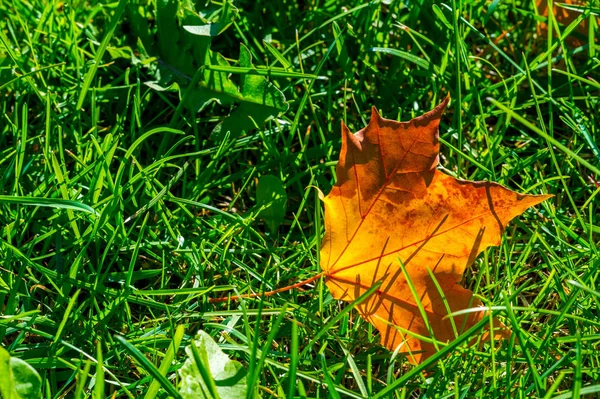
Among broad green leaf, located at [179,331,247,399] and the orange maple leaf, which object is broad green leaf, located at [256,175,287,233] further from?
the orange maple leaf

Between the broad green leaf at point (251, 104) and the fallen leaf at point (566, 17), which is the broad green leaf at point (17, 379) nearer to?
the broad green leaf at point (251, 104)

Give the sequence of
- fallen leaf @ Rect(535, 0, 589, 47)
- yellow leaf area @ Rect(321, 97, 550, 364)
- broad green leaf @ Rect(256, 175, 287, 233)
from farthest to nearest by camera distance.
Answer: fallen leaf @ Rect(535, 0, 589, 47), broad green leaf @ Rect(256, 175, 287, 233), yellow leaf area @ Rect(321, 97, 550, 364)

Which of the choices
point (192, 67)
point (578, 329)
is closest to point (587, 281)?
point (578, 329)

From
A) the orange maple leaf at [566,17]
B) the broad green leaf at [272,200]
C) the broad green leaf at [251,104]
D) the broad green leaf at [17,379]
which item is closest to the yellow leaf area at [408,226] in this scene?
the broad green leaf at [272,200]

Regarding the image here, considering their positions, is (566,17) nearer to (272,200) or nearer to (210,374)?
(272,200)

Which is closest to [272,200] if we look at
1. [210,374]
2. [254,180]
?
[254,180]

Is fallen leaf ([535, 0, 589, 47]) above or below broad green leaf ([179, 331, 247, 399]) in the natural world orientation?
A: above

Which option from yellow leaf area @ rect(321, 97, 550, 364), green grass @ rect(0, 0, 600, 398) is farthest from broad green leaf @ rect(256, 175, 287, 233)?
yellow leaf area @ rect(321, 97, 550, 364)
